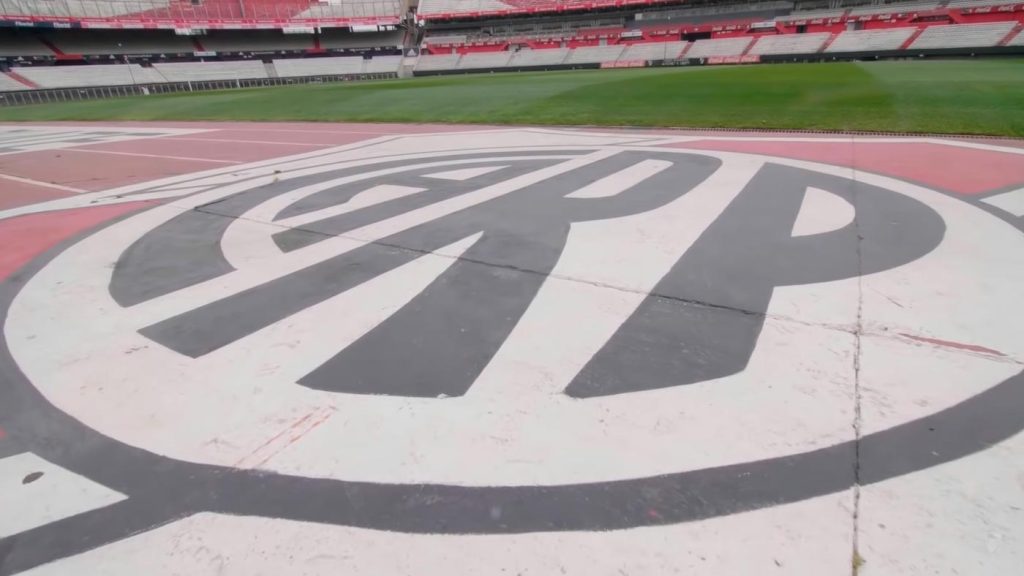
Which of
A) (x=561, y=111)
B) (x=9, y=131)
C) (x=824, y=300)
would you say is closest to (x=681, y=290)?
(x=824, y=300)

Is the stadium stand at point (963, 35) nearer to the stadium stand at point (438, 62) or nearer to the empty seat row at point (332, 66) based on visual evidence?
the stadium stand at point (438, 62)

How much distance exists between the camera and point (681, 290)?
11.8 feet

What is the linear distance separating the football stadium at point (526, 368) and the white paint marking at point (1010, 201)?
48 mm

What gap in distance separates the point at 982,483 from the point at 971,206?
4.91 metres

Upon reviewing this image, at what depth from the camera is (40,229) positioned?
19.2ft

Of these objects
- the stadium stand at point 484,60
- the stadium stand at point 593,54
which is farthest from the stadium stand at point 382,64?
the stadium stand at point 593,54

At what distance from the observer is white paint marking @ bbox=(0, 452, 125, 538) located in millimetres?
1960

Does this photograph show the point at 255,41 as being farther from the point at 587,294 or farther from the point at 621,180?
the point at 587,294

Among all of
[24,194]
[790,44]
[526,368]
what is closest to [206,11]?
[790,44]

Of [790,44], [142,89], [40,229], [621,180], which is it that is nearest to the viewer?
[40,229]

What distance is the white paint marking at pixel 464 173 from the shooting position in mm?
7684

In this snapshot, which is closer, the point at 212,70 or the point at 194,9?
the point at 212,70

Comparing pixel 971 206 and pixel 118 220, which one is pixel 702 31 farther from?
pixel 118 220

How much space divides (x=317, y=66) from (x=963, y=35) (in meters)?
55.9
